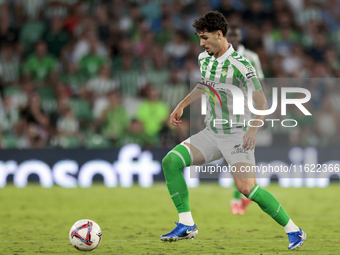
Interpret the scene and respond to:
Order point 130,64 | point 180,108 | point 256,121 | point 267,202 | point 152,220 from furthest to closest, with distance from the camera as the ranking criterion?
1. point 130,64
2. point 152,220
3. point 180,108
4. point 267,202
5. point 256,121

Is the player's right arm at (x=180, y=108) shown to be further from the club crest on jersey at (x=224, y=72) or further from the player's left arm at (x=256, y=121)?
the player's left arm at (x=256, y=121)

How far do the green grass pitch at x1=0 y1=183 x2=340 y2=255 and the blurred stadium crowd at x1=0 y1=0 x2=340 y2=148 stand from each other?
47.4 inches

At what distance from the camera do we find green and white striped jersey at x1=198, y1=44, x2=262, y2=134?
5.15 metres

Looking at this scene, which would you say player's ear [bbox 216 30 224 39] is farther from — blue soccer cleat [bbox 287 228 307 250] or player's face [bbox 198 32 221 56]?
blue soccer cleat [bbox 287 228 307 250]

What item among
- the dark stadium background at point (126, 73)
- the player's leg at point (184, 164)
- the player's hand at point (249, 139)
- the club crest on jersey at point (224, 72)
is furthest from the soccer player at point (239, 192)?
the dark stadium background at point (126, 73)

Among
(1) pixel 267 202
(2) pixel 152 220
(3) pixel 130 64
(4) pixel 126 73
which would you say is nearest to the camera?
(1) pixel 267 202

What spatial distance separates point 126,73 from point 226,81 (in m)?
7.55

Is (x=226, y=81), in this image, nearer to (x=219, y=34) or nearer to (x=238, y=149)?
(x=219, y=34)

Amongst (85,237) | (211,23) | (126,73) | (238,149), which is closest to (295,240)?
(238,149)

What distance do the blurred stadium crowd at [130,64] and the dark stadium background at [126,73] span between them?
24 mm

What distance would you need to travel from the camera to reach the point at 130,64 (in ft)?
41.7

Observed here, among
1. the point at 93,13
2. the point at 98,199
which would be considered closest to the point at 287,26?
the point at 93,13

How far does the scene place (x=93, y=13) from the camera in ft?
46.8

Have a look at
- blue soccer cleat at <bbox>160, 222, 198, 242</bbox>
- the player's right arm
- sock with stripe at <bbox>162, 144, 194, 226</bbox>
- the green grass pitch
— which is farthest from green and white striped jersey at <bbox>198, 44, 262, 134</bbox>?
the green grass pitch
